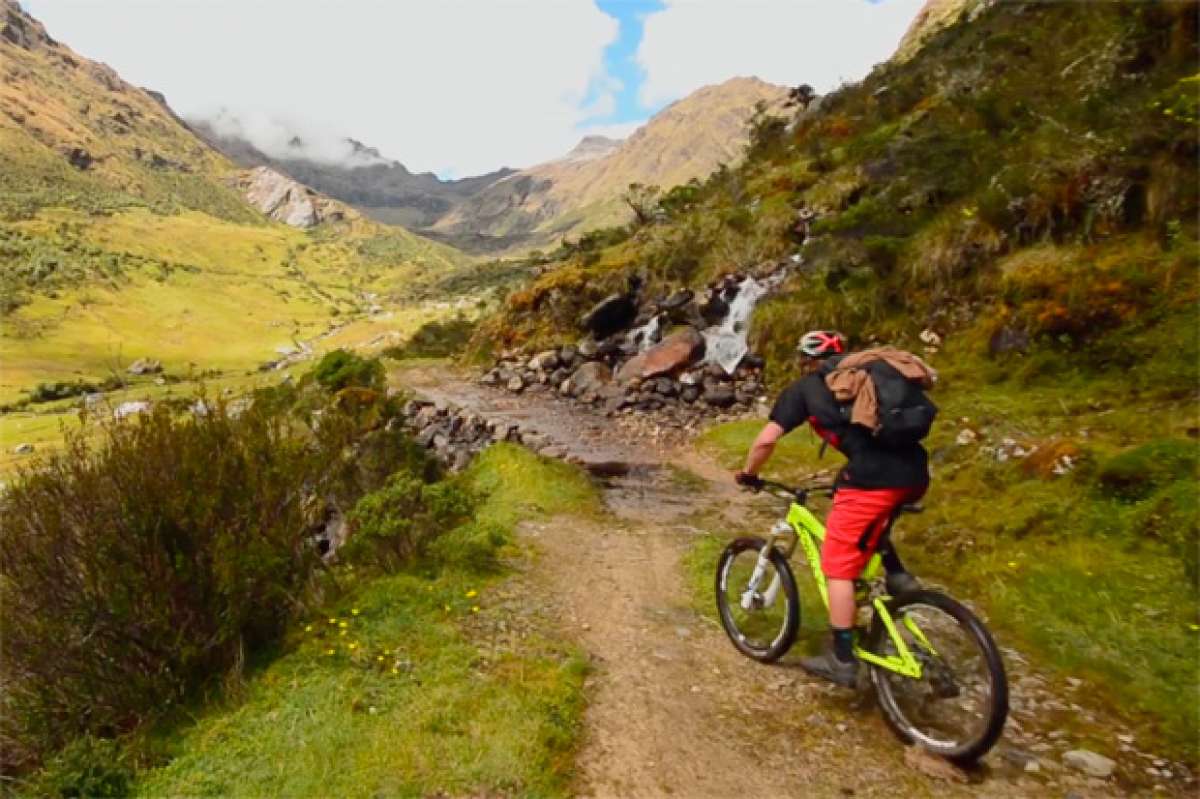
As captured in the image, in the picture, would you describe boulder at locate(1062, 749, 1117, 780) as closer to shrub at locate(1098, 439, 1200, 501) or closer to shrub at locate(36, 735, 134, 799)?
shrub at locate(1098, 439, 1200, 501)

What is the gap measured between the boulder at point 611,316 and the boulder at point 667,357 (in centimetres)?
428

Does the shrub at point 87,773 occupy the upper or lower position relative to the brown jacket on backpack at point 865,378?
lower

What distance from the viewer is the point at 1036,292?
13234 mm

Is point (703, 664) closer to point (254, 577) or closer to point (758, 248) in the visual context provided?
point (254, 577)

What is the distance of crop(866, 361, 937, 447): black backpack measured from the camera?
14.9 ft

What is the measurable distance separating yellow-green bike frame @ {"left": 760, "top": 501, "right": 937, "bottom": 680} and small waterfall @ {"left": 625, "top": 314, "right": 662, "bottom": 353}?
59.5ft

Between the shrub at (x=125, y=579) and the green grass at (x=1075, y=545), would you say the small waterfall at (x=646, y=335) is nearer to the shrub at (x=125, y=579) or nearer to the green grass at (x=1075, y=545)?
the green grass at (x=1075, y=545)

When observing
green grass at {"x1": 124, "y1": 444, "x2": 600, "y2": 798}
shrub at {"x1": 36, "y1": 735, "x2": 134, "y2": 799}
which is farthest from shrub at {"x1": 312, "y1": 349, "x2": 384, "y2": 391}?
shrub at {"x1": 36, "y1": 735, "x2": 134, "y2": 799}

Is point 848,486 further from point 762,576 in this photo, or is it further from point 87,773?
point 87,773

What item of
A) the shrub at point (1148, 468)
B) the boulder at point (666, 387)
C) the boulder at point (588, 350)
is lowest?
the boulder at point (666, 387)

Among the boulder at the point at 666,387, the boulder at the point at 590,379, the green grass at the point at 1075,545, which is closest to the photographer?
the green grass at the point at 1075,545

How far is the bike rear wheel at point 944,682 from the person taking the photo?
4.20m

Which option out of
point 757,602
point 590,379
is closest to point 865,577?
point 757,602

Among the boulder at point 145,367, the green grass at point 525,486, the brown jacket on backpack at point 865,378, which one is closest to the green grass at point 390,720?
the brown jacket on backpack at point 865,378
